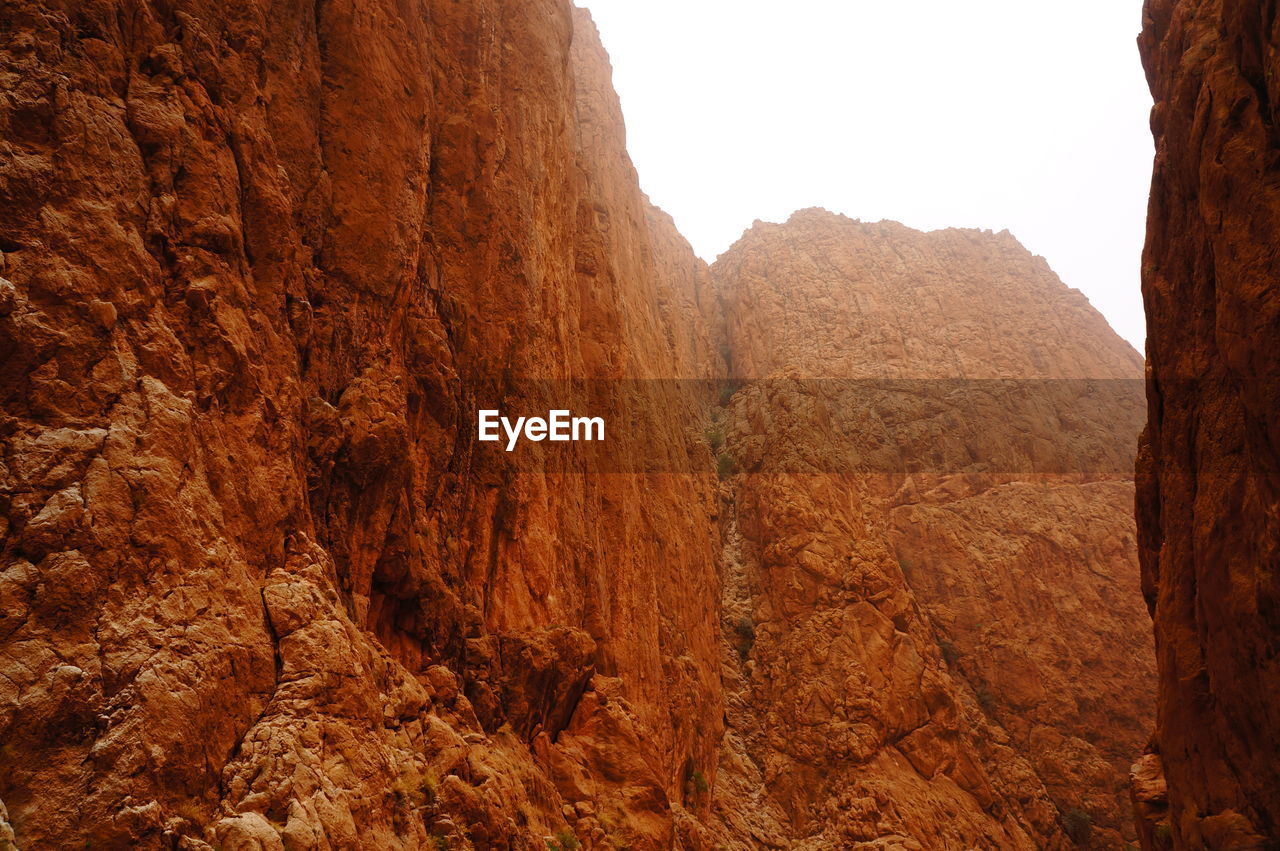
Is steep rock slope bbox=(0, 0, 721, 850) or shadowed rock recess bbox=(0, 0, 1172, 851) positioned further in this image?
shadowed rock recess bbox=(0, 0, 1172, 851)

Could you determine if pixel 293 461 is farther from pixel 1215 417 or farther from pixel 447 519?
pixel 1215 417

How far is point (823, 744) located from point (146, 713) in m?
21.0

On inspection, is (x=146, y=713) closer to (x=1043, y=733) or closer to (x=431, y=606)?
(x=431, y=606)

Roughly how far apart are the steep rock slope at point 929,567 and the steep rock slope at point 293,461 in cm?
743

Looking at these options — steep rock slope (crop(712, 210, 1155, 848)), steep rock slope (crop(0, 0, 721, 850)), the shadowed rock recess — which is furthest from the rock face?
steep rock slope (crop(712, 210, 1155, 848))

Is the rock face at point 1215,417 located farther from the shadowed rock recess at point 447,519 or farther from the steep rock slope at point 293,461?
the steep rock slope at point 293,461

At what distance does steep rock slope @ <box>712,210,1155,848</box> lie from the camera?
23016mm

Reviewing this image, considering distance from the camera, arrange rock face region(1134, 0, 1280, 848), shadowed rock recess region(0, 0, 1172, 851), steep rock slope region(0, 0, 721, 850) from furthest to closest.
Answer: rock face region(1134, 0, 1280, 848), shadowed rock recess region(0, 0, 1172, 851), steep rock slope region(0, 0, 721, 850)

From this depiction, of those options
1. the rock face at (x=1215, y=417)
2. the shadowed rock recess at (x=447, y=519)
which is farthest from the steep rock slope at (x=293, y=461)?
the rock face at (x=1215, y=417)

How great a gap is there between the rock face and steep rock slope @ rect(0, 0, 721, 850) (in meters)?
8.15

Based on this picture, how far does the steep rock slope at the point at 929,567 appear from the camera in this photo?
23.0m

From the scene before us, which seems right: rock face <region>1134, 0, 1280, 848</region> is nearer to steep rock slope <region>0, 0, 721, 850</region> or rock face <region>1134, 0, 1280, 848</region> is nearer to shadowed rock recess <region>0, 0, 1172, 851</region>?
shadowed rock recess <region>0, 0, 1172, 851</region>

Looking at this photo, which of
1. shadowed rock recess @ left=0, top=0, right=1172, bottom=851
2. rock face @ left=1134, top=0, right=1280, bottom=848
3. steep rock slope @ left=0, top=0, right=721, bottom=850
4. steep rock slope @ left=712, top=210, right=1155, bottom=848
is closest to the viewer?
steep rock slope @ left=0, top=0, right=721, bottom=850

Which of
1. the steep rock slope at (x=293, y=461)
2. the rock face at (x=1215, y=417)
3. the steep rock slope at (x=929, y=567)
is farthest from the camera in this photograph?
the steep rock slope at (x=929, y=567)
